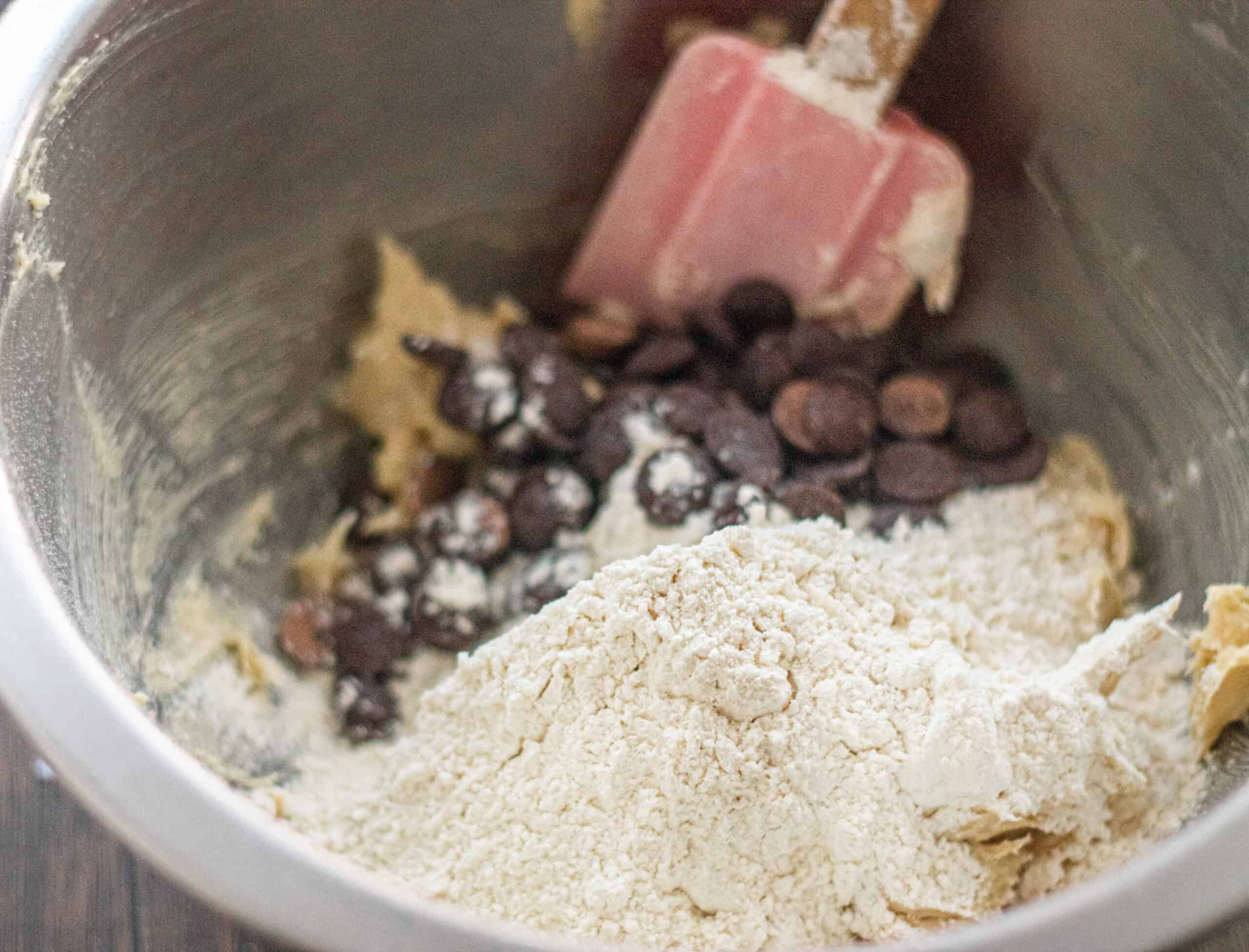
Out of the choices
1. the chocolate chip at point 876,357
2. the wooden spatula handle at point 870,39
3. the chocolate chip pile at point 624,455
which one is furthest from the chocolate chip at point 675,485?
Answer: the wooden spatula handle at point 870,39

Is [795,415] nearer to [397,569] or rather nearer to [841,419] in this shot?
[841,419]

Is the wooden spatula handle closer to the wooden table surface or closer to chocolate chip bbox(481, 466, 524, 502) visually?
chocolate chip bbox(481, 466, 524, 502)

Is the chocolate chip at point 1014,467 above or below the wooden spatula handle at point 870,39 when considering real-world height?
below

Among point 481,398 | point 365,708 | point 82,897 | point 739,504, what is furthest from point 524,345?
point 82,897

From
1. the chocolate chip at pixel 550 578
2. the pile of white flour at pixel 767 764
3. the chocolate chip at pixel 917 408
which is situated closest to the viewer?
the pile of white flour at pixel 767 764

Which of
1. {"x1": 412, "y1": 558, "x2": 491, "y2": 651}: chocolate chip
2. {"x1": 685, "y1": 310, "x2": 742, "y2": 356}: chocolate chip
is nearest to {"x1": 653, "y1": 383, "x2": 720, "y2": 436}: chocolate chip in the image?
{"x1": 685, "y1": 310, "x2": 742, "y2": 356}: chocolate chip

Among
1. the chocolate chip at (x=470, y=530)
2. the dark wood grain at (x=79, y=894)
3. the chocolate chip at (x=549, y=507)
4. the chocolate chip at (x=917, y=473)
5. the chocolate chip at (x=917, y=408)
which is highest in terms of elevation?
the chocolate chip at (x=917, y=408)

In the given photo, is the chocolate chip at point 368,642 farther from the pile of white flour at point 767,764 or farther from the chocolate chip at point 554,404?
the chocolate chip at point 554,404

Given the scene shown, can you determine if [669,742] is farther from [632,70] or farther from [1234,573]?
[632,70]
